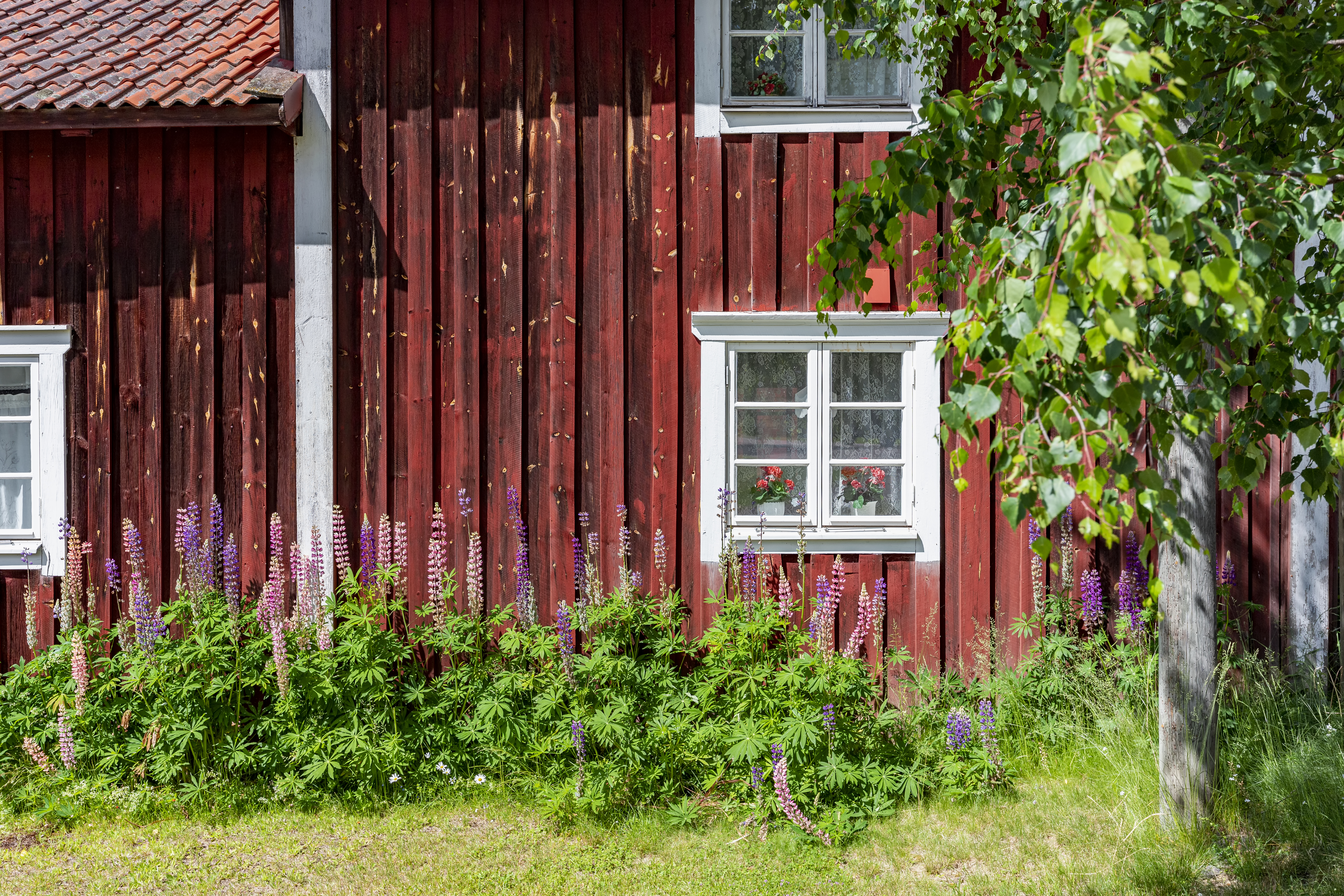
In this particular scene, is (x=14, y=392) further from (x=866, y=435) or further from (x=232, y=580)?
(x=866, y=435)

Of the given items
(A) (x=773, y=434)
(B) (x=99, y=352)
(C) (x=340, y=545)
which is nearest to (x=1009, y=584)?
(A) (x=773, y=434)

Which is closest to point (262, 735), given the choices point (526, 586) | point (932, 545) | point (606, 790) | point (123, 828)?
point (123, 828)

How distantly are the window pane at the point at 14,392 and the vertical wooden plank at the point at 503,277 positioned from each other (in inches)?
110

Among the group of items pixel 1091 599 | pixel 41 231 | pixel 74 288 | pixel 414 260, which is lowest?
pixel 1091 599

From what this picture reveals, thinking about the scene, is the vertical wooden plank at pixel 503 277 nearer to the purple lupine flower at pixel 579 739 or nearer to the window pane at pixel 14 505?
the purple lupine flower at pixel 579 739

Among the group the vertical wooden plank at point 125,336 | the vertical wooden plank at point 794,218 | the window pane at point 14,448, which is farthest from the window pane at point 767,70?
the window pane at point 14,448

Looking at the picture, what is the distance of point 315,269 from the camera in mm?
5297

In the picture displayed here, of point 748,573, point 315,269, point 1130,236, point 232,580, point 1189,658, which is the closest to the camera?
point 1130,236

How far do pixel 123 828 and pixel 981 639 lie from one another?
4678 millimetres

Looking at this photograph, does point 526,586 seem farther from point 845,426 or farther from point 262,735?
point 845,426

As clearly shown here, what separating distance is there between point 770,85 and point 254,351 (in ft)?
11.3

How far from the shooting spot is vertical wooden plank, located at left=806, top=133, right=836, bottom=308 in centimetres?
532

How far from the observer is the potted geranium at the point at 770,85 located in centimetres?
540

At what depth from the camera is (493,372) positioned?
212 inches
